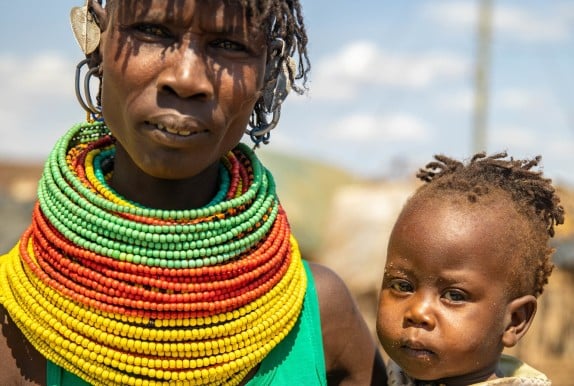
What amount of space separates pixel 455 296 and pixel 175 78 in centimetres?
108

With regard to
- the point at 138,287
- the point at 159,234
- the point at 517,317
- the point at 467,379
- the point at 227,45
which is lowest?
the point at 467,379

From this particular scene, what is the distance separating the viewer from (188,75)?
6.59 ft

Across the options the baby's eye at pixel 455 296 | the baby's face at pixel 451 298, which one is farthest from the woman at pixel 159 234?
the baby's eye at pixel 455 296

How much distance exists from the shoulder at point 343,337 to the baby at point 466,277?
3.5 inches

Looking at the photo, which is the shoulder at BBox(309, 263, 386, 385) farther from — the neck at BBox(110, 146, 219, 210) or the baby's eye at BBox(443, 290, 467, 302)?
the neck at BBox(110, 146, 219, 210)

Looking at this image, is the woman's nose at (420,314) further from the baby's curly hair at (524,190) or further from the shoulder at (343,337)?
the baby's curly hair at (524,190)

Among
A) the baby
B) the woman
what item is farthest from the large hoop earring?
the baby

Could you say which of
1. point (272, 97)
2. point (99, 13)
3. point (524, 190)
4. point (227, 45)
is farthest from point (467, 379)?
point (99, 13)

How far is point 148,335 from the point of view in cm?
209

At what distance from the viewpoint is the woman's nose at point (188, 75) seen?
200 centimetres

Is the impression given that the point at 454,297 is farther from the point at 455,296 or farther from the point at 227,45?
the point at 227,45

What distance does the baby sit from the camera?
2.41 m

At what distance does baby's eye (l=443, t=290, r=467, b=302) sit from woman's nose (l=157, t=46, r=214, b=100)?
0.96 m

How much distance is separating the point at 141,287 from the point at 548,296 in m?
7.93
